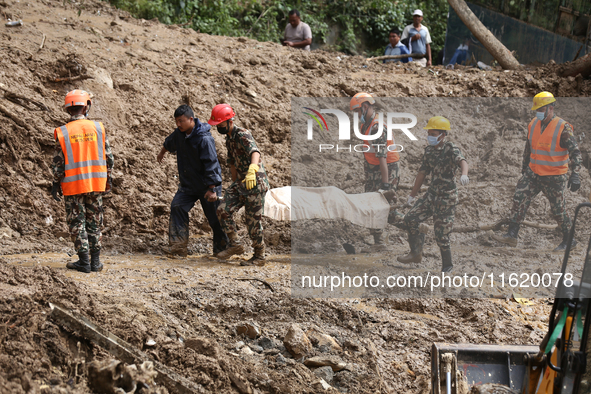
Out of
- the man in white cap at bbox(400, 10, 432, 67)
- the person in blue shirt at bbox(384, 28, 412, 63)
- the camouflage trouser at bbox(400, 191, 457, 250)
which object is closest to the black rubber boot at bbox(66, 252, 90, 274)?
the camouflage trouser at bbox(400, 191, 457, 250)

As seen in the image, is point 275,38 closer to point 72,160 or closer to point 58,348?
point 72,160

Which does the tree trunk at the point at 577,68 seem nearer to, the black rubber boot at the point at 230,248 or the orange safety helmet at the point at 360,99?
the orange safety helmet at the point at 360,99

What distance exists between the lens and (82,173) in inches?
219

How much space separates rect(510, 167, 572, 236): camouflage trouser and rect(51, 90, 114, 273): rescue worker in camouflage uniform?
466 centimetres

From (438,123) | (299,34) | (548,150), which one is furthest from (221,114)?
(299,34)

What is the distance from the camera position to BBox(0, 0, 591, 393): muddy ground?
13.1 ft

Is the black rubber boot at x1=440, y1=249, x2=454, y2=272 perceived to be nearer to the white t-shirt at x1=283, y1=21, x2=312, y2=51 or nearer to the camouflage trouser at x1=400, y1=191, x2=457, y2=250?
the camouflage trouser at x1=400, y1=191, x2=457, y2=250

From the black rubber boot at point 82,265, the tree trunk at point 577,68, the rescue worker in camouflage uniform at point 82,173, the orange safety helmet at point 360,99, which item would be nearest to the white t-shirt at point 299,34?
the tree trunk at point 577,68

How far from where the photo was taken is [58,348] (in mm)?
3436

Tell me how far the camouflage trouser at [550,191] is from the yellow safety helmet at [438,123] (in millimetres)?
1444

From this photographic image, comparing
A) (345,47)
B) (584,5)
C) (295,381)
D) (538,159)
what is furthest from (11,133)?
(345,47)

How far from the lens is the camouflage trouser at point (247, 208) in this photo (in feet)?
21.7

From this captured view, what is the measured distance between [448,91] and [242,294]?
689cm

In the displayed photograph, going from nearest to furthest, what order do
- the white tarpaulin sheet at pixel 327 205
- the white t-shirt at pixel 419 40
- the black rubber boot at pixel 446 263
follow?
1. the black rubber boot at pixel 446 263
2. the white tarpaulin sheet at pixel 327 205
3. the white t-shirt at pixel 419 40
